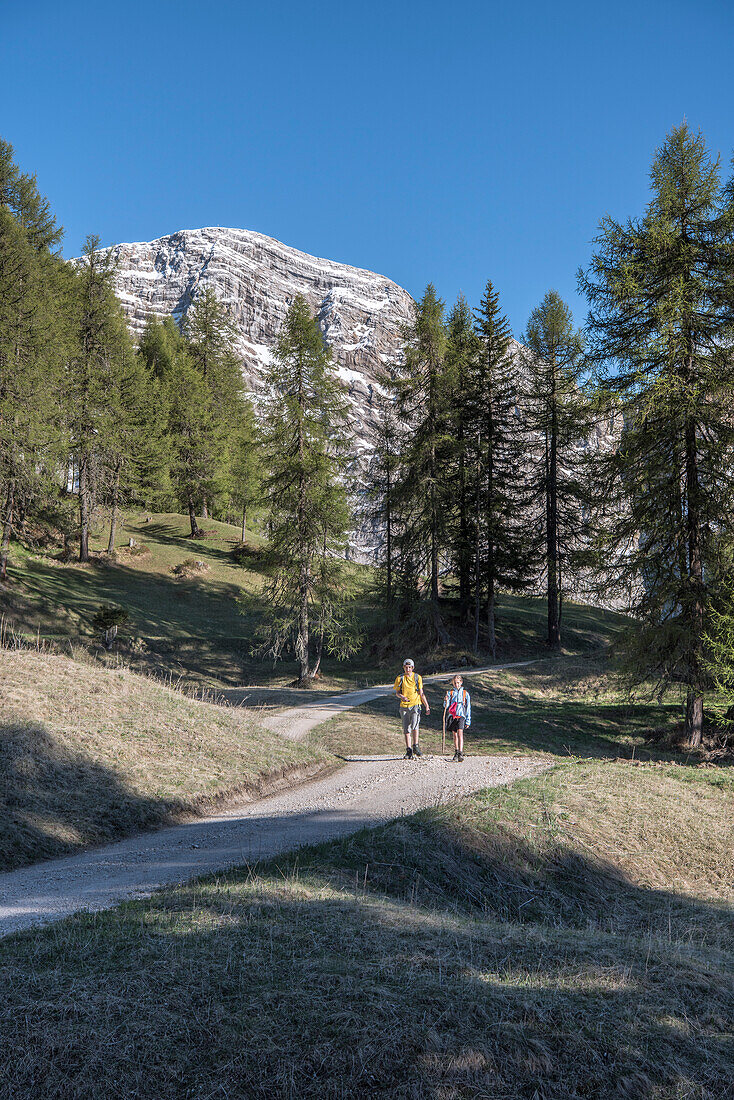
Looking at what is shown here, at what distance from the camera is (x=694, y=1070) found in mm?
3283

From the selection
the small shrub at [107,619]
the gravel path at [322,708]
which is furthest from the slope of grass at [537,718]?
the small shrub at [107,619]

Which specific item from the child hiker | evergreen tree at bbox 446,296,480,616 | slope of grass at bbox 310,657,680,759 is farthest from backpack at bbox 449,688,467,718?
evergreen tree at bbox 446,296,480,616

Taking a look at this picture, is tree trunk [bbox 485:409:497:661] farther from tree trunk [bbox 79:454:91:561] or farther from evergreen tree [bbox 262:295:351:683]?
tree trunk [bbox 79:454:91:561]

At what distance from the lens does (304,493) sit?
85.5 ft

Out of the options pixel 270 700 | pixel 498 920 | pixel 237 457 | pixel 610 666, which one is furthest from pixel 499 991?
pixel 237 457

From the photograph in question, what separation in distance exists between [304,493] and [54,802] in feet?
60.1

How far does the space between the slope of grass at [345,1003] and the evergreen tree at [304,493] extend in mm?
19359

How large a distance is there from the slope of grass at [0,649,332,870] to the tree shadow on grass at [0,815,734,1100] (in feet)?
12.3

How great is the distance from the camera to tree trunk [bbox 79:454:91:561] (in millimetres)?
33656

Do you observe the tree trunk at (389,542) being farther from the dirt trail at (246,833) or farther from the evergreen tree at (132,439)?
the dirt trail at (246,833)

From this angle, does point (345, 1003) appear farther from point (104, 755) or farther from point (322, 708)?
point (322, 708)

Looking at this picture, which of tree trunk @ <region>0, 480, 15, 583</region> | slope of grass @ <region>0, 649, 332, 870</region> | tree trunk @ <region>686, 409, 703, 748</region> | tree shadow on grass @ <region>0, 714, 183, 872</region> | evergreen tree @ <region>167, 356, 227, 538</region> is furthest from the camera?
evergreen tree @ <region>167, 356, 227, 538</region>

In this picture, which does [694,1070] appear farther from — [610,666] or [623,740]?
[610,666]

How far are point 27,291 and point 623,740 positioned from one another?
28517 millimetres
